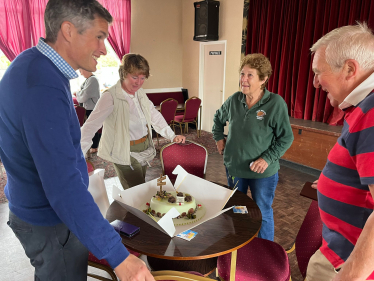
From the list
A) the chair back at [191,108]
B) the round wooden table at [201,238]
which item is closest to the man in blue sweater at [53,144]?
the round wooden table at [201,238]

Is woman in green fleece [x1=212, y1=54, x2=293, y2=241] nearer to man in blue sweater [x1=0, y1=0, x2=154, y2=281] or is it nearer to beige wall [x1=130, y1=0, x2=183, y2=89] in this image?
man in blue sweater [x1=0, y1=0, x2=154, y2=281]

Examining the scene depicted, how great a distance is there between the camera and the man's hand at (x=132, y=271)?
2.64 ft

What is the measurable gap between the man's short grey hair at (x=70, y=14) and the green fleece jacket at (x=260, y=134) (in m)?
1.38

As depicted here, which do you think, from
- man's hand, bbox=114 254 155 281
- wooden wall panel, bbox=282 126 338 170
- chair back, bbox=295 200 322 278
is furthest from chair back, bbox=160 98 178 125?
man's hand, bbox=114 254 155 281

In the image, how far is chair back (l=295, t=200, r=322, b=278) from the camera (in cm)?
147

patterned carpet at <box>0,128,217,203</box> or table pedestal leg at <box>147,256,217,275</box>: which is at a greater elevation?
table pedestal leg at <box>147,256,217,275</box>

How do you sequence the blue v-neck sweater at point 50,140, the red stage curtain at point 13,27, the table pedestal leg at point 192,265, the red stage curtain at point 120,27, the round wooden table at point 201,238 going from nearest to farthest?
the blue v-neck sweater at point 50,140 → the round wooden table at point 201,238 → the table pedestal leg at point 192,265 → the red stage curtain at point 13,27 → the red stage curtain at point 120,27

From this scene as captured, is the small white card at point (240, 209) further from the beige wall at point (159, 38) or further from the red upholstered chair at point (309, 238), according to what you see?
the beige wall at point (159, 38)

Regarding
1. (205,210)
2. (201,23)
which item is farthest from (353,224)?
(201,23)

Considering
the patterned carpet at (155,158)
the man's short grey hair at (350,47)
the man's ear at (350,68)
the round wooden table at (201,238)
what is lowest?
the patterned carpet at (155,158)

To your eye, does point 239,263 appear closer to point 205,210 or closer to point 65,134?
point 205,210

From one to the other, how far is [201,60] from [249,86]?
4.98m

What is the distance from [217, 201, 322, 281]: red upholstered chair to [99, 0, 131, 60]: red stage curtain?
6081 mm

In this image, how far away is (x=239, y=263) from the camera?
1.52 metres
